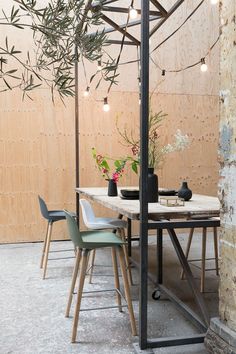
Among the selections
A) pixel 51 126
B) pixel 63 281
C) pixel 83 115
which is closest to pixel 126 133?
pixel 83 115

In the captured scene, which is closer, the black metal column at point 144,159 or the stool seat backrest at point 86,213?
the black metal column at point 144,159

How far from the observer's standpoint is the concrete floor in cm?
226

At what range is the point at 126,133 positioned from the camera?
18.2 ft

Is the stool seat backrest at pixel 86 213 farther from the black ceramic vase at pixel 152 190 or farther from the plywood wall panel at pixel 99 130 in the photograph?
the plywood wall panel at pixel 99 130

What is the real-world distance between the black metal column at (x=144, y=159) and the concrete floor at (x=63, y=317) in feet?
0.65

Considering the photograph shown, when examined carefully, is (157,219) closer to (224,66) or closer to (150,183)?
(150,183)

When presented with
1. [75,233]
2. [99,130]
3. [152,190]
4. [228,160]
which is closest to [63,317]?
[75,233]

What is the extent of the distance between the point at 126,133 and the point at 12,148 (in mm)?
1635

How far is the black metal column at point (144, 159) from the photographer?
2.16 m

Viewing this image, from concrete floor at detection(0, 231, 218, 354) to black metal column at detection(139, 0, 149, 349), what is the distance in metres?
0.20

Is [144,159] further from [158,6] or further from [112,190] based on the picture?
[158,6]

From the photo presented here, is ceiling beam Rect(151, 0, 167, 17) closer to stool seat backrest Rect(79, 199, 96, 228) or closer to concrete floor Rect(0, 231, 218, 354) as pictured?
stool seat backrest Rect(79, 199, 96, 228)

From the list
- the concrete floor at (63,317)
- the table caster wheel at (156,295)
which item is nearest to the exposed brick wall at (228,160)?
the concrete floor at (63,317)

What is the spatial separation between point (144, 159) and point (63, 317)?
4.34ft
